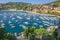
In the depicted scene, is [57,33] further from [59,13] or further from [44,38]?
[59,13]

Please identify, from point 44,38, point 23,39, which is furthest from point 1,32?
point 44,38

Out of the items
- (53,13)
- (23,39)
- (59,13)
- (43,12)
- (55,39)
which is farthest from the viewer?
(43,12)

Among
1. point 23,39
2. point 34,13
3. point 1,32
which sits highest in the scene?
point 1,32

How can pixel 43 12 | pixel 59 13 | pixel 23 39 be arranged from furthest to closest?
1. pixel 43 12
2. pixel 59 13
3. pixel 23 39

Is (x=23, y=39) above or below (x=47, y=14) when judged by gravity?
above

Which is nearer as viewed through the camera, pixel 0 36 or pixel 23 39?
pixel 0 36

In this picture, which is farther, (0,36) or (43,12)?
(43,12)

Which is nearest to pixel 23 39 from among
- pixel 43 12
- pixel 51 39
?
pixel 51 39

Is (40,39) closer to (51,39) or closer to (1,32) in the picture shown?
(51,39)

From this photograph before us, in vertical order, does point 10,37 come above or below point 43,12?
above
